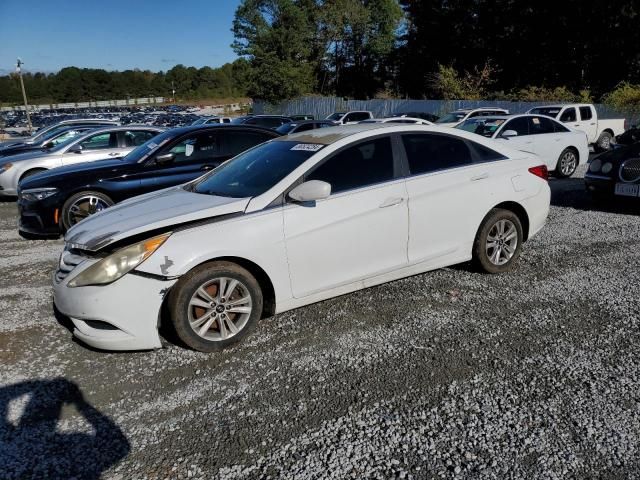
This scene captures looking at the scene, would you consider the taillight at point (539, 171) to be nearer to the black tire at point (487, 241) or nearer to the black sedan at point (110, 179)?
the black tire at point (487, 241)

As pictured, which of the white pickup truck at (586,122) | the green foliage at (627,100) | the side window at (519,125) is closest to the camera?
the side window at (519,125)

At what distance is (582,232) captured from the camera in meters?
6.87

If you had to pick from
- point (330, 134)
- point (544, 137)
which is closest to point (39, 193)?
point (330, 134)

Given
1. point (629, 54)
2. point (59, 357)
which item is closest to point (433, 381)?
point (59, 357)

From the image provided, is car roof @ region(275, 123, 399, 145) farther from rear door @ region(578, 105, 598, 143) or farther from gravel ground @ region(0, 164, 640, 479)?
rear door @ region(578, 105, 598, 143)

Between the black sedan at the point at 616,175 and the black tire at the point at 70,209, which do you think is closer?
the black tire at the point at 70,209

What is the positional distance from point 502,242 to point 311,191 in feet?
7.71

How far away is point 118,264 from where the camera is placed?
3.51 metres

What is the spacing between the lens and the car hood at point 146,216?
12.0ft

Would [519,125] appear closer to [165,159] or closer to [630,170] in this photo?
[630,170]

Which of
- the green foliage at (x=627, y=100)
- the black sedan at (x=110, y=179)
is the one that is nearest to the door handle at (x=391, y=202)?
the black sedan at (x=110, y=179)

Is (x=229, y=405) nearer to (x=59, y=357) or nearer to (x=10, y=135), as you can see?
(x=59, y=357)

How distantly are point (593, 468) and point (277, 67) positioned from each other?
5325cm

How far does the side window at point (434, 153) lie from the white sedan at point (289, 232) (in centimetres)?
1
